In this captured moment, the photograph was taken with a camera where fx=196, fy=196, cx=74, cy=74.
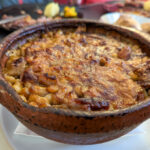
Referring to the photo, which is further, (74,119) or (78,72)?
(78,72)

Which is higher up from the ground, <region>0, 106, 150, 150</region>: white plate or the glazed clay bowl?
the glazed clay bowl

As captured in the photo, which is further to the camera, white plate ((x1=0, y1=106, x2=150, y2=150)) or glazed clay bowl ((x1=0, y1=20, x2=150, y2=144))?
white plate ((x1=0, y1=106, x2=150, y2=150))

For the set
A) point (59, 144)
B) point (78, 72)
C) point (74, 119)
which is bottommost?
point (59, 144)

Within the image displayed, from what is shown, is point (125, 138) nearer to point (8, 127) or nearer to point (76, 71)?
point (76, 71)

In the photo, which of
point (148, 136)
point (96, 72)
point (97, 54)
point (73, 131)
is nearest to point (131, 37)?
point (97, 54)

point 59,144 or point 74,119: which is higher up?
point 74,119

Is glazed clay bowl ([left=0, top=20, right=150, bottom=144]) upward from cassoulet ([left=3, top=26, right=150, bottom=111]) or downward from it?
downward

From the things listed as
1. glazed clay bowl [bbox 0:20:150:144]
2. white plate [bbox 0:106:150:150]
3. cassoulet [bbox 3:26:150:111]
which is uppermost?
cassoulet [bbox 3:26:150:111]

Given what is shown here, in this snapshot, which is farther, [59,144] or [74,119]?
[59,144]

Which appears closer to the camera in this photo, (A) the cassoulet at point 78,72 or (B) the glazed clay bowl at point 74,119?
(B) the glazed clay bowl at point 74,119
